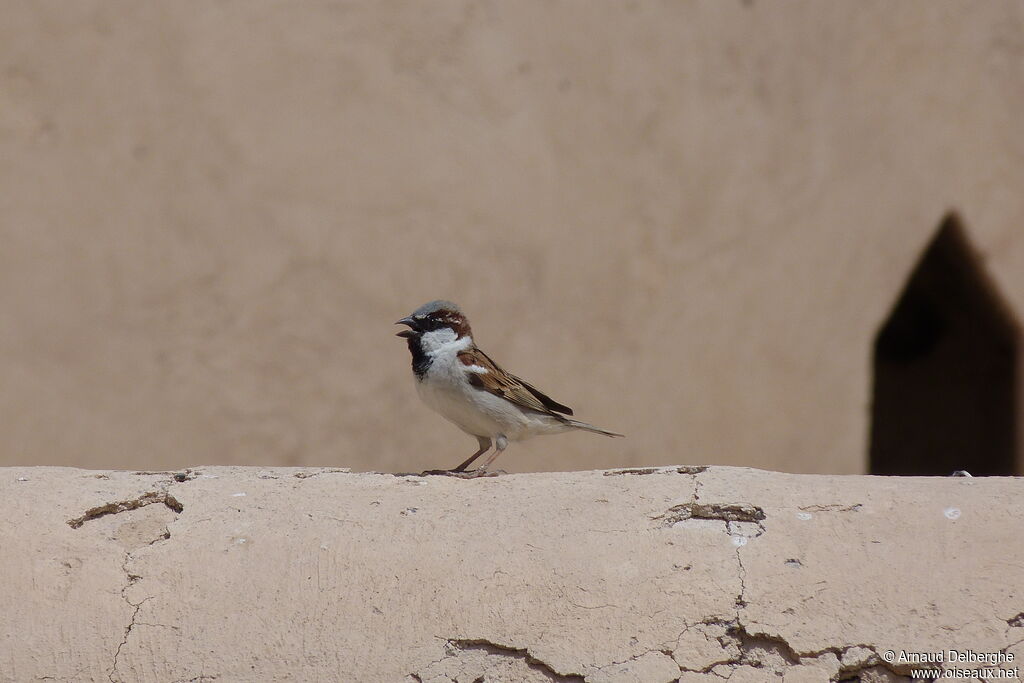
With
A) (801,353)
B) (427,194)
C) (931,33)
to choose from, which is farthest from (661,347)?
(931,33)

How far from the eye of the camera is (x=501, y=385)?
4.38 m

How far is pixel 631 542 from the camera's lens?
3102mm

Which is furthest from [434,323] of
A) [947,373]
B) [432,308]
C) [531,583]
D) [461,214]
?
[947,373]

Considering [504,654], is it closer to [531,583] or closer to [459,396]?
[531,583]

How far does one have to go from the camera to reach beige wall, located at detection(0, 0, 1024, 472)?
5836 millimetres

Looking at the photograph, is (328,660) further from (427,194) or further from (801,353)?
(801,353)

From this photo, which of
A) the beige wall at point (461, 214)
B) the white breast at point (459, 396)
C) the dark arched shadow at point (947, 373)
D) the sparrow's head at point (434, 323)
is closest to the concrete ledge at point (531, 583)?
the white breast at point (459, 396)

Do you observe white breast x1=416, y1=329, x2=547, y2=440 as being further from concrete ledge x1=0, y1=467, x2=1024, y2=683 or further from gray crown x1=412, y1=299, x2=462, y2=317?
concrete ledge x1=0, y1=467, x2=1024, y2=683

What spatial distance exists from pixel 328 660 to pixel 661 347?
13.1 ft

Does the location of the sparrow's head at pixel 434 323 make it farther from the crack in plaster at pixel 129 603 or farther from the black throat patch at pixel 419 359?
the crack in plaster at pixel 129 603

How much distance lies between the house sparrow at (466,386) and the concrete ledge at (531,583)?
Answer: 100 cm

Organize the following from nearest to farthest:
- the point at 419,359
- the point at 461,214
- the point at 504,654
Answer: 1. the point at 504,654
2. the point at 419,359
3. the point at 461,214

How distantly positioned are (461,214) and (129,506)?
3.26m

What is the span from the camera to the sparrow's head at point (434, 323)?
14.6ft
